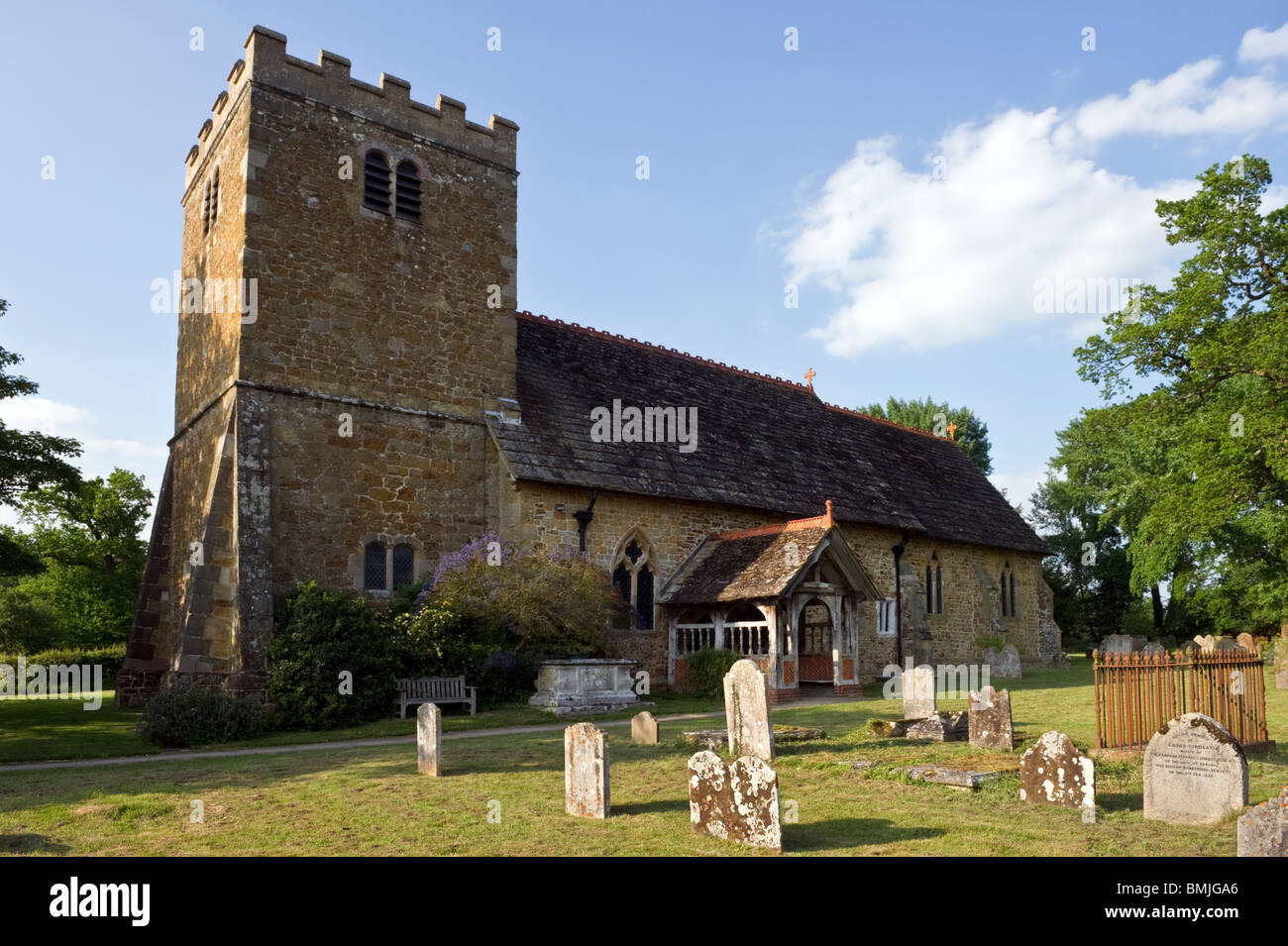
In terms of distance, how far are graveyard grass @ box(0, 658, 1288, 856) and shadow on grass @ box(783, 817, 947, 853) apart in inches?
1.0

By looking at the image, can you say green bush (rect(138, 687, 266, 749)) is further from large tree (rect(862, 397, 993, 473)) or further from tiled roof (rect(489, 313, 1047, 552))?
large tree (rect(862, 397, 993, 473))

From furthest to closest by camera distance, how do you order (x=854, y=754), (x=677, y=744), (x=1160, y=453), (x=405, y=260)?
(x=1160, y=453) → (x=405, y=260) → (x=677, y=744) → (x=854, y=754)

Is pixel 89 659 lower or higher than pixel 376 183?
lower

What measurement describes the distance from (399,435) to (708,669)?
8726mm

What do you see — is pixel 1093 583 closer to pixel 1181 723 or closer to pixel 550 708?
pixel 550 708

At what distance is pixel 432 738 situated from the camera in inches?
444

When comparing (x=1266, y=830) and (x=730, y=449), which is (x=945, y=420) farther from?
(x=1266, y=830)

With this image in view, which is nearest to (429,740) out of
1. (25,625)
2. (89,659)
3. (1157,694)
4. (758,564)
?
(1157,694)

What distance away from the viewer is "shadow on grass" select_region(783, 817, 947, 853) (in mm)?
7633

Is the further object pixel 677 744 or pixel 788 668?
pixel 788 668

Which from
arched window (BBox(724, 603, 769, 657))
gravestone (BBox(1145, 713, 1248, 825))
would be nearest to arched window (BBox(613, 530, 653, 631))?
arched window (BBox(724, 603, 769, 657))

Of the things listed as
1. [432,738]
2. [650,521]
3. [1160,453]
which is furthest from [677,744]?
[1160,453]

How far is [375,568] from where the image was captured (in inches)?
783

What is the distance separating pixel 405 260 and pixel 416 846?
1637 centimetres
